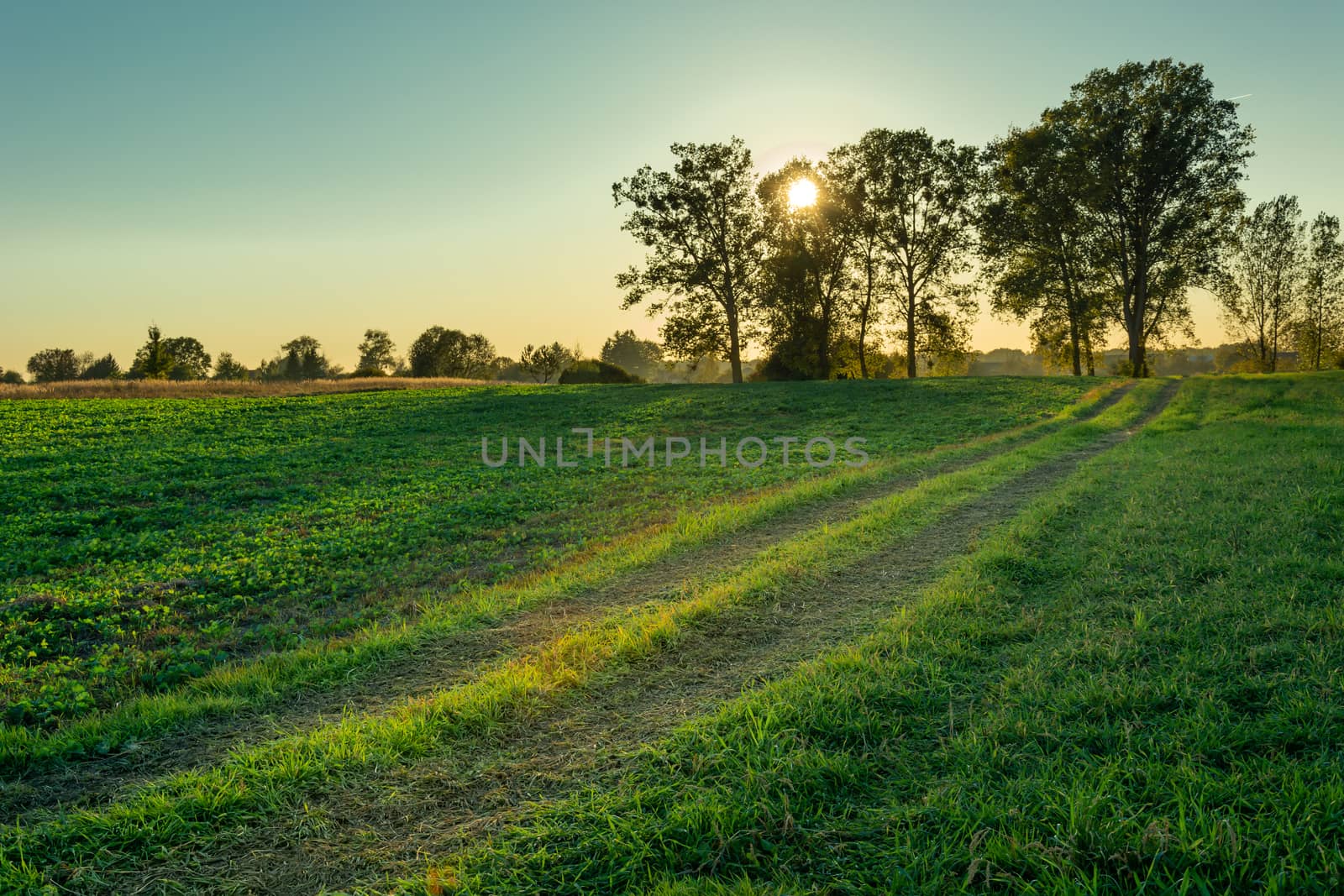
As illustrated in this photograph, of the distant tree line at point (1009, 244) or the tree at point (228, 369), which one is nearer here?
the distant tree line at point (1009, 244)

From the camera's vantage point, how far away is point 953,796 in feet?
12.1

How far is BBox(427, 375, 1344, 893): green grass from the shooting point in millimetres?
3215

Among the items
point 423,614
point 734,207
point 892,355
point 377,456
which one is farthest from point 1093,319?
point 423,614

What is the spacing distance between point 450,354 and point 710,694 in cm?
12103

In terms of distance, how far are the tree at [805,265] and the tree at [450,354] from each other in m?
66.0

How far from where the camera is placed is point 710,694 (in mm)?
5258

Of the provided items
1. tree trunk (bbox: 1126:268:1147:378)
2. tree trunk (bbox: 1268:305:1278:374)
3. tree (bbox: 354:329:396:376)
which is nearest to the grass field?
tree trunk (bbox: 1126:268:1147:378)

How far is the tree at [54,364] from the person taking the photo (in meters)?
132

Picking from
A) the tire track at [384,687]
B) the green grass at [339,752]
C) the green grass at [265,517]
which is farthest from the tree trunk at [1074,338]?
the green grass at [339,752]

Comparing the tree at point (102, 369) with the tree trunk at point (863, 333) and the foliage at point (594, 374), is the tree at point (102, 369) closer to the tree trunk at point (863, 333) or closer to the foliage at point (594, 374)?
the foliage at point (594, 374)

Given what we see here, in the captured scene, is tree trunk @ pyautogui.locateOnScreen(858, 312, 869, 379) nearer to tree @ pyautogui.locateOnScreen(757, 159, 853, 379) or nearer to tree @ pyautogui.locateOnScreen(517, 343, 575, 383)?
tree @ pyautogui.locateOnScreen(757, 159, 853, 379)

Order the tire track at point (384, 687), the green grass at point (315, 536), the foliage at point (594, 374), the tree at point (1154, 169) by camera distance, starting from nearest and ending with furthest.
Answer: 1. the tire track at point (384, 687)
2. the green grass at point (315, 536)
3. the tree at point (1154, 169)
4. the foliage at point (594, 374)

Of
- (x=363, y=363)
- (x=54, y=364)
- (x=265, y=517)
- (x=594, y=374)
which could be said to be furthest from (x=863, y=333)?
(x=54, y=364)

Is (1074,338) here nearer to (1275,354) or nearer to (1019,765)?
(1275,354)
